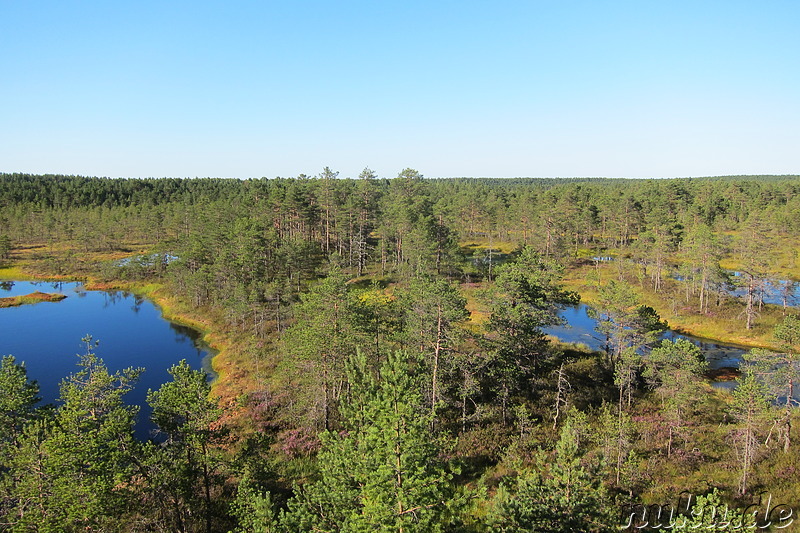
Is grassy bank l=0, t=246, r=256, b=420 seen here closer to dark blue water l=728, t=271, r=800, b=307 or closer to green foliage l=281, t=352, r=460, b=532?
green foliage l=281, t=352, r=460, b=532

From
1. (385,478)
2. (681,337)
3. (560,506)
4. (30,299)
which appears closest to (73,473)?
(385,478)

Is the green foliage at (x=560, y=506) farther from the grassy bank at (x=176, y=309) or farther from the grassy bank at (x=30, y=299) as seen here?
the grassy bank at (x=30, y=299)

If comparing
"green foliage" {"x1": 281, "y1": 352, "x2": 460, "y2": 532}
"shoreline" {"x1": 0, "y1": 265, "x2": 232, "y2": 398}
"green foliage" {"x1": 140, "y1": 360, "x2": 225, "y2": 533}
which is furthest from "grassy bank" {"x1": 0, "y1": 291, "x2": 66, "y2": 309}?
"green foliage" {"x1": 281, "y1": 352, "x2": 460, "y2": 532}

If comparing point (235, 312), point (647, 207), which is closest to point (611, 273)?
Result: point (647, 207)

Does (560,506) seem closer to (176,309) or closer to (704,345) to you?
(704,345)

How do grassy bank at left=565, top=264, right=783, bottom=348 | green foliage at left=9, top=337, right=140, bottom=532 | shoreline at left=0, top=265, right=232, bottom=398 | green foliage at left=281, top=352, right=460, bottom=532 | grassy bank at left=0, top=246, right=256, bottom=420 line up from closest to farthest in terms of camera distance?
green foliage at left=281, top=352, right=460, bottom=532 → green foliage at left=9, top=337, right=140, bottom=532 → grassy bank at left=0, top=246, right=256, bottom=420 → shoreline at left=0, top=265, right=232, bottom=398 → grassy bank at left=565, top=264, right=783, bottom=348

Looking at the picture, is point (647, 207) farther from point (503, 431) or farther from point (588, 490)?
point (588, 490)

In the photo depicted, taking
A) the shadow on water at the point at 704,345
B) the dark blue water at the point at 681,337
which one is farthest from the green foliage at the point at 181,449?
the dark blue water at the point at 681,337
